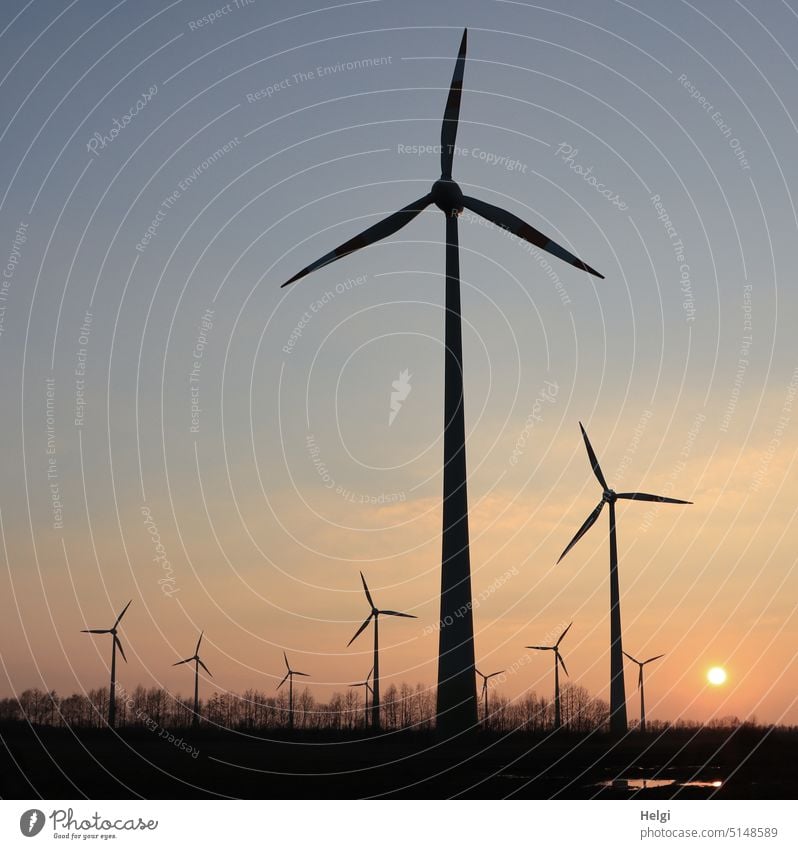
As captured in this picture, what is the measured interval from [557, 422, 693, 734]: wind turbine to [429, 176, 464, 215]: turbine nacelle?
26647mm

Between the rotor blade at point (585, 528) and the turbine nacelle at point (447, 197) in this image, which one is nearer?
the turbine nacelle at point (447, 197)

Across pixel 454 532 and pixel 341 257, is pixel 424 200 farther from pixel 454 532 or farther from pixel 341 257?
pixel 454 532

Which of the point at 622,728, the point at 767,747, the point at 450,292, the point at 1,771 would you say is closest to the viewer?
the point at 1,771

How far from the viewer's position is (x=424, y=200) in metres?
73.9

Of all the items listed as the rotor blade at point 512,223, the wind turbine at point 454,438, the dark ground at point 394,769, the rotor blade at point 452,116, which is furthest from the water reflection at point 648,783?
the rotor blade at point 452,116

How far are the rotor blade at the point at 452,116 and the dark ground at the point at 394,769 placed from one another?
35.0 metres

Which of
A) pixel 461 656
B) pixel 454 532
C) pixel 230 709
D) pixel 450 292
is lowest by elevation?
pixel 230 709

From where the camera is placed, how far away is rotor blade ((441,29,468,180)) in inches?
2980

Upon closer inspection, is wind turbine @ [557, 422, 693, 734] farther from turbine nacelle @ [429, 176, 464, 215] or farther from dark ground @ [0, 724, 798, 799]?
turbine nacelle @ [429, 176, 464, 215]

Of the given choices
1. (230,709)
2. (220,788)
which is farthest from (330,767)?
(230,709)

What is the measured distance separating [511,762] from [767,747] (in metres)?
23.0

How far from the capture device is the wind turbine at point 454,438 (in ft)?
209

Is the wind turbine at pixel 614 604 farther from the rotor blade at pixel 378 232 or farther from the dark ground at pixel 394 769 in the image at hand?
the rotor blade at pixel 378 232

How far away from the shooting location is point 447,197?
73.1m
